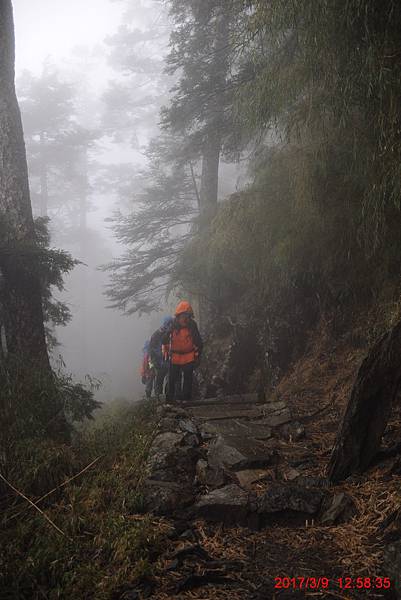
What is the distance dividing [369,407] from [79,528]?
286cm

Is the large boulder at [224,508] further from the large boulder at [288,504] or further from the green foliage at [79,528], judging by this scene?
the green foliage at [79,528]

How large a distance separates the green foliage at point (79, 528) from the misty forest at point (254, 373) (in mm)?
16

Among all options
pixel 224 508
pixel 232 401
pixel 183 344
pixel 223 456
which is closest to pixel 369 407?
pixel 224 508

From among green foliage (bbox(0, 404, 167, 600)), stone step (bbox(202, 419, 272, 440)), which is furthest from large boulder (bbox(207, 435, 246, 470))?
Answer: green foliage (bbox(0, 404, 167, 600))

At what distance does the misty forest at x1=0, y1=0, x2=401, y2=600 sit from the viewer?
2.92 metres

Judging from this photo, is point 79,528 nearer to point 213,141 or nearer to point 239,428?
point 239,428

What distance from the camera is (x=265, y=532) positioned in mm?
3268

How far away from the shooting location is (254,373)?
368 inches

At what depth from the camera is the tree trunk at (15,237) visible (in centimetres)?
606

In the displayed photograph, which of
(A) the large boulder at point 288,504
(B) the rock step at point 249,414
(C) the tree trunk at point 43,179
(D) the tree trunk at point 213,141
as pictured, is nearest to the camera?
(A) the large boulder at point 288,504

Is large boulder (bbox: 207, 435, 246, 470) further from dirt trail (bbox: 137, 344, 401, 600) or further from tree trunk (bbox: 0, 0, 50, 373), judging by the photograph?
tree trunk (bbox: 0, 0, 50, 373)

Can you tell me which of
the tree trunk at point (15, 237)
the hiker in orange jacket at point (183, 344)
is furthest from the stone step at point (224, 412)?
the tree trunk at point (15, 237)

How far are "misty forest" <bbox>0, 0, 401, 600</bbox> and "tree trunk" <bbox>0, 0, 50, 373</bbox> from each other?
0.10 feet

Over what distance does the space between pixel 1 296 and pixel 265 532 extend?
5127 mm
